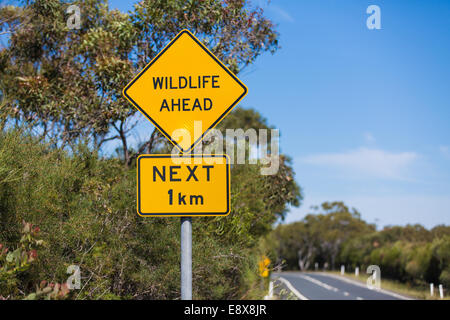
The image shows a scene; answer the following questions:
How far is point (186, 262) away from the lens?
3311mm

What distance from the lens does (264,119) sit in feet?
93.5

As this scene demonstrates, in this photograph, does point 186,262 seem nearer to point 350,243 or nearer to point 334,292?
point 334,292

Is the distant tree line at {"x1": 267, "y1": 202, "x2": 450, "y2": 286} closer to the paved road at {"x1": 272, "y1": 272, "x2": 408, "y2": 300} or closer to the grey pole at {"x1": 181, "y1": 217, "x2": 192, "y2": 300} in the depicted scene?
the paved road at {"x1": 272, "y1": 272, "x2": 408, "y2": 300}

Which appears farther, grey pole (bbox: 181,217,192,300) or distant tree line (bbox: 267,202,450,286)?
distant tree line (bbox: 267,202,450,286)

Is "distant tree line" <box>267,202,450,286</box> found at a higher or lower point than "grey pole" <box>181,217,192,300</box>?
lower

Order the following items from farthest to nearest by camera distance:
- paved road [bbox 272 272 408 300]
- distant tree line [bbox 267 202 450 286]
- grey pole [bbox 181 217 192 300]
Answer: distant tree line [bbox 267 202 450 286]
paved road [bbox 272 272 408 300]
grey pole [bbox 181 217 192 300]

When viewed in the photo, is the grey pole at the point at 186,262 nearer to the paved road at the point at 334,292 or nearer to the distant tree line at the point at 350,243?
the paved road at the point at 334,292

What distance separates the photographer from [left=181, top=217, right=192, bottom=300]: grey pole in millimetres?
3248

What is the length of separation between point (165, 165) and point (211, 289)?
20.3 feet

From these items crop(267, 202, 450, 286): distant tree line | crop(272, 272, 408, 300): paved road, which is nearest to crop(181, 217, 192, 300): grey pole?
crop(272, 272, 408, 300): paved road

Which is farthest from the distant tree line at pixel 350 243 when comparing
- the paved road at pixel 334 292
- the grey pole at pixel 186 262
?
the grey pole at pixel 186 262

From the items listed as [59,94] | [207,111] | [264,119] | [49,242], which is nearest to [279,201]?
[59,94]
